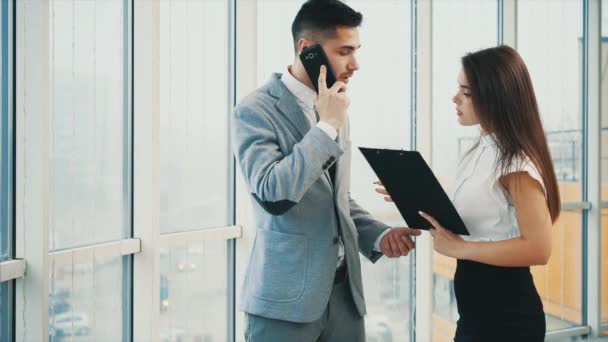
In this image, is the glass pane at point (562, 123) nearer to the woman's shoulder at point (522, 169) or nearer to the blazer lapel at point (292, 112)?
the woman's shoulder at point (522, 169)

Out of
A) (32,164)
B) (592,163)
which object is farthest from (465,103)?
(592,163)

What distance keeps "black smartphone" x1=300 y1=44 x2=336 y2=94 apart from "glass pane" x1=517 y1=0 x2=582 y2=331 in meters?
3.15

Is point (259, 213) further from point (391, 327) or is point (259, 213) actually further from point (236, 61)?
point (391, 327)

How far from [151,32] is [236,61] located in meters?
0.67

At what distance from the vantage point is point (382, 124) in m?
3.86

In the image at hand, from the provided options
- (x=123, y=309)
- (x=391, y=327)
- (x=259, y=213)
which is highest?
(x=259, y=213)

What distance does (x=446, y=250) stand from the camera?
1.76 metres

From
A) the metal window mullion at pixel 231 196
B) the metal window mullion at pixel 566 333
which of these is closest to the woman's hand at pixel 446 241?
the metal window mullion at pixel 231 196

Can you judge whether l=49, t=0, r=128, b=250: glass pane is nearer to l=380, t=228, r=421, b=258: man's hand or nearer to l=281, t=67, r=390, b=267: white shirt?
l=281, t=67, r=390, b=267: white shirt

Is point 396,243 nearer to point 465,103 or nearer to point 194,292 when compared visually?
point 465,103

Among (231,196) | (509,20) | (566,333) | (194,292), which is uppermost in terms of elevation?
(509,20)

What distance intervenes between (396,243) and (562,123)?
3330mm

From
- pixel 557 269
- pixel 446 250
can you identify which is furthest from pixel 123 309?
pixel 557 269

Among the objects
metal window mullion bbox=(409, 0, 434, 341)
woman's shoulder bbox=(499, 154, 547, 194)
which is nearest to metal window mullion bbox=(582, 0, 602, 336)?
metal window mullion bbox=(409, 0, 434, 341)
